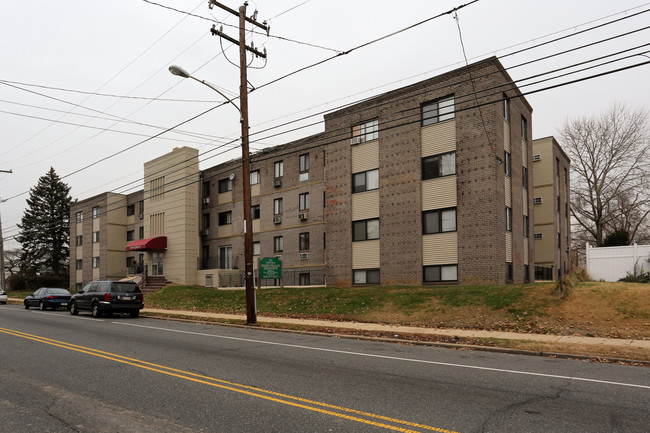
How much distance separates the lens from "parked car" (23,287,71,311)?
27234 mm

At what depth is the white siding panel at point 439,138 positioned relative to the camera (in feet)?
79.5

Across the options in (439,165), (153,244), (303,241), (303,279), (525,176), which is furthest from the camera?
(153,244)

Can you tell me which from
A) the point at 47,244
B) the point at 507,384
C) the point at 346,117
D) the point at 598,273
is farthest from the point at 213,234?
the point at 47,244

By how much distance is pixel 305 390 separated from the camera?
719cm

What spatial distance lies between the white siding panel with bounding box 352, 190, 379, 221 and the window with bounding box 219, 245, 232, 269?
1527 cm

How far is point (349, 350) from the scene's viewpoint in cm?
1165

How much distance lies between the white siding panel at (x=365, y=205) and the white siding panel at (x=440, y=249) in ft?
12.2

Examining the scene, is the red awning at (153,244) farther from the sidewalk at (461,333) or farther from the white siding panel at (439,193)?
the white siding panel at (439,193)

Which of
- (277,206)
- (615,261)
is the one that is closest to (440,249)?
(615,261)

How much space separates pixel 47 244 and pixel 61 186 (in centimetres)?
877

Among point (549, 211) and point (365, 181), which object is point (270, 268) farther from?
point (549, 211)

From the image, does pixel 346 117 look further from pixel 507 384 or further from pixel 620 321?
pixel 507 384

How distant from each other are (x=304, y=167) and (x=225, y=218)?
10.2 m

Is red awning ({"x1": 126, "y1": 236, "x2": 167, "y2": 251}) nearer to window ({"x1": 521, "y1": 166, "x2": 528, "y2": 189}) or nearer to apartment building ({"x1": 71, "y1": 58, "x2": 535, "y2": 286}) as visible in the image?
apartment building ({"x1": 71, "y1": 58, "x2": 535, "y2": 286})
